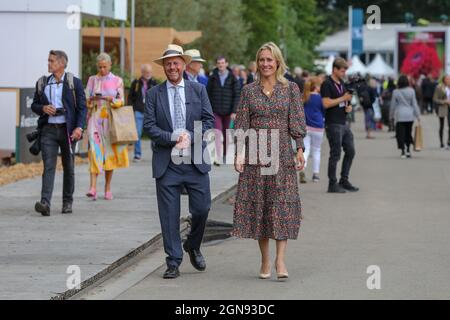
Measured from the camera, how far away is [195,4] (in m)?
39.1

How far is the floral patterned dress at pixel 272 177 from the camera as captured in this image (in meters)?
9.92

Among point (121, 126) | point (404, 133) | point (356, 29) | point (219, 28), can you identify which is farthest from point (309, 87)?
point (356, 29)

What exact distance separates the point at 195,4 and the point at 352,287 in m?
30.3

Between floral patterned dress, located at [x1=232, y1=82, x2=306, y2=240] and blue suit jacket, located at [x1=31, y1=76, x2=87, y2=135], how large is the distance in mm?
4197

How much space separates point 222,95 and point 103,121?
6.52 meters

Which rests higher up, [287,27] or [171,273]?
[287,27]

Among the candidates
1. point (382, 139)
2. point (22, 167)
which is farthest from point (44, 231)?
point (382, 139)

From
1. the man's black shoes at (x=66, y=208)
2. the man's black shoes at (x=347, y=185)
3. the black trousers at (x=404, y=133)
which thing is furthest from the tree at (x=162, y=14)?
the man's black shoes at (x=66, y=208)

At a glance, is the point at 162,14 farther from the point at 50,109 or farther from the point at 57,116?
the point at 50,109

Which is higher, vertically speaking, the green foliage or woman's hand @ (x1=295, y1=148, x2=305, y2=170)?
the green foliage

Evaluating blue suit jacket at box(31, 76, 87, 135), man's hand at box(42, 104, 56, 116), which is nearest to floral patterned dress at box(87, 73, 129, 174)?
blue suit jacket at box(31, 76, 87, 135)

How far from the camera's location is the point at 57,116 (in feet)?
45.3

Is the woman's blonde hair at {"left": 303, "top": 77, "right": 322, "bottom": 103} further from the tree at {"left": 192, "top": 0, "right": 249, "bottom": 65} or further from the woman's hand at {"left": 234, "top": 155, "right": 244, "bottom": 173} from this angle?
the tree at {"left": 192, "top": 0, "right": 249, "bottom": 65}

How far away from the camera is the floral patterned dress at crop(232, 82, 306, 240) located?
9922 millimetres
